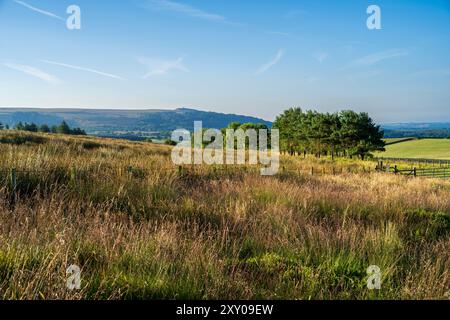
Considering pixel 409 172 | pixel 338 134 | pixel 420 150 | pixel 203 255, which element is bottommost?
pixel 409 172

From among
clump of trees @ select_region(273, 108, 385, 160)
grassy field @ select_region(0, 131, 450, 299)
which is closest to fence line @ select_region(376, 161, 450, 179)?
clump of trees @ select_region(273, 108, 385, 160)

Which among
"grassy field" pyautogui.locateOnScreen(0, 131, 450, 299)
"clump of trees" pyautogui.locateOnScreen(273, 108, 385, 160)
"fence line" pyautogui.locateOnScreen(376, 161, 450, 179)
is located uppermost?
"clump of trees" pyautogui.locateOnScreen(273, 108, 385, 160)

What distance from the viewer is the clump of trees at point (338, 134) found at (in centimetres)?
5341

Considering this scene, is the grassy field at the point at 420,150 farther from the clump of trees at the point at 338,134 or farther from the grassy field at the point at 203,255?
the grassy field at the point at 203,255

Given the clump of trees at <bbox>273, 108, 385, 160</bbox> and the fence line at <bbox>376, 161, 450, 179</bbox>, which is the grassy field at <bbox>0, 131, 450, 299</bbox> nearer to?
the fence line at <bbox>376, 161, 450, 179</bbox>

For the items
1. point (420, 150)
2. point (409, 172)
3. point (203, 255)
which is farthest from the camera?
point (420, 150)

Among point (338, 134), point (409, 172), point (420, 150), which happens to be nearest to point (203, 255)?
point (409, 172)

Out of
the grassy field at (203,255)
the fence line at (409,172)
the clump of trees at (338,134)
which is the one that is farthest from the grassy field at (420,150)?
the grassy field at (203,255)

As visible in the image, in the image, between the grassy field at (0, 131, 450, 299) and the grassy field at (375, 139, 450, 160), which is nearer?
the grassy field at (0, 131, 450, 299)

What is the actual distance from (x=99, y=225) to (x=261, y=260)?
2256 mm

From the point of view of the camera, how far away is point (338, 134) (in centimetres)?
5441

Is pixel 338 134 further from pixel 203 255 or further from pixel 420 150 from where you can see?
pixel 203 255

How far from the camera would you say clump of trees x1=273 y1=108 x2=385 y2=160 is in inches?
2103
